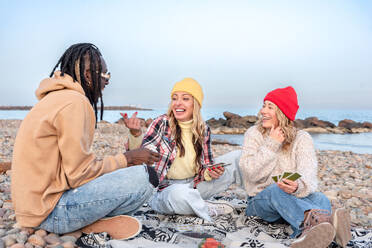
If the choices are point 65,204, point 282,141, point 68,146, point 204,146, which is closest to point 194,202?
point 204,146

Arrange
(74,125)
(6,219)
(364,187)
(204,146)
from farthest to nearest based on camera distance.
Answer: (364,187) → (204,146) → (6,219) → (74,125)

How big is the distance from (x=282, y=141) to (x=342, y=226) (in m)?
1.00

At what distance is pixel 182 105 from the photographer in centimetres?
390

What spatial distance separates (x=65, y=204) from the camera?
2.53m

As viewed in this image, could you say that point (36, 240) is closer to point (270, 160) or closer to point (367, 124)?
point (270, 160)

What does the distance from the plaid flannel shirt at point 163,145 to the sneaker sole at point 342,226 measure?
1684 millimetres

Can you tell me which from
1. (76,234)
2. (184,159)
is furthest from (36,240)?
(184,159)

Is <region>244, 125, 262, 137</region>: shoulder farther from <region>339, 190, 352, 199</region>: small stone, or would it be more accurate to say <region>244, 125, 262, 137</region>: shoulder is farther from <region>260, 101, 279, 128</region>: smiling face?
<region>339, 190, 352, 199</region>: small stone

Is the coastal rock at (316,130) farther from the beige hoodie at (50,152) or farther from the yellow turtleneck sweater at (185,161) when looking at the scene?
the beige hoodie at (50,152)

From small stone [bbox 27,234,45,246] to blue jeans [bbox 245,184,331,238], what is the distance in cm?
216

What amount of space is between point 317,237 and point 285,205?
1.79ft

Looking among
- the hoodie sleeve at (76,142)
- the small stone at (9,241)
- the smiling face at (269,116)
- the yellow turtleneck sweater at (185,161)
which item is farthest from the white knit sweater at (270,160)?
the small stone at (9,241)

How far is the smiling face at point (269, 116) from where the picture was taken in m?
3.53

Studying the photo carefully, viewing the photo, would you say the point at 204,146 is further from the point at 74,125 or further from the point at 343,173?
the point at 343,173
